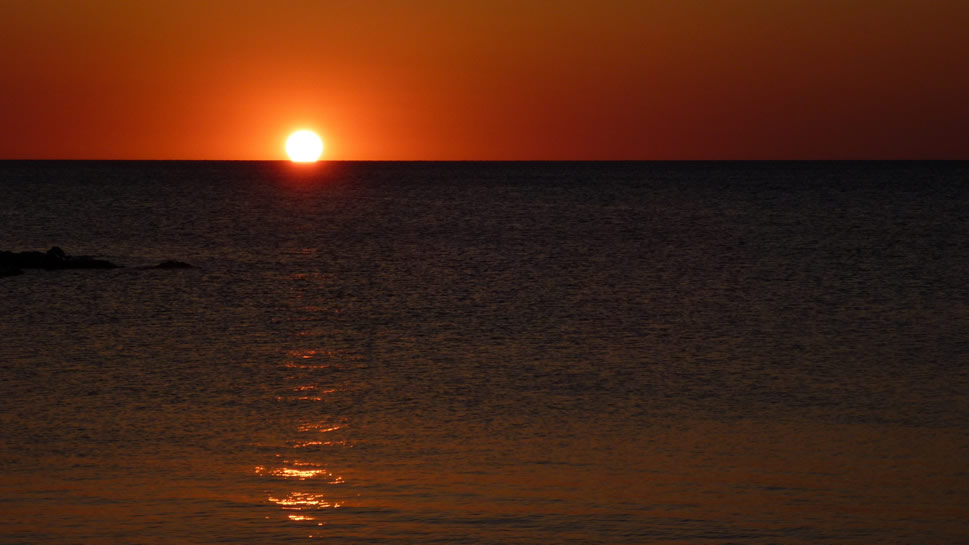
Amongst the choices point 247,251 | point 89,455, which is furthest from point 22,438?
point 247,251

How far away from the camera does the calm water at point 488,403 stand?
46.3 feet

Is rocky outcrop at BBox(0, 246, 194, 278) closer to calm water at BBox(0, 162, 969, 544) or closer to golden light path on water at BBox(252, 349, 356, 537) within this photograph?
calm water at BBox(0, 162, 969, 544)

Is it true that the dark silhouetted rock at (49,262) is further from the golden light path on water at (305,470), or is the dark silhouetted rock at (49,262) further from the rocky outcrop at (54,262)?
the golden light path on water at (305,470)

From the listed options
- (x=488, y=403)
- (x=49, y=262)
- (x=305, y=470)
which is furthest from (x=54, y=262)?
(x=305, y=470)

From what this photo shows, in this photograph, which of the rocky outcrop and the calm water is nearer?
the calm water

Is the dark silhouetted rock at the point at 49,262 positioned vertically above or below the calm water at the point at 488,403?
above

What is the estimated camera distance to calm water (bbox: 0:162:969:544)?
1412 centimetres

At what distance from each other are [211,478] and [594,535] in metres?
5.42

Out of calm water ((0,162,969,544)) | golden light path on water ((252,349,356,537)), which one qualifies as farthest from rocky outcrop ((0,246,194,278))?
golden light path on water ((252,349,356,537))

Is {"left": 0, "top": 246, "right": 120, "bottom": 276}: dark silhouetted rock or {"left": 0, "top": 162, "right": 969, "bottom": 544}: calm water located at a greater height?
{"left": 0, "top": 246, "right": 120, "bottom": 276}: dark silhouetted rock

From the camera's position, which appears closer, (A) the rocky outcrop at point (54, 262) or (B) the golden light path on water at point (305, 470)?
(B) the golden light path on water at point (305, 470)

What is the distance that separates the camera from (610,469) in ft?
53.7

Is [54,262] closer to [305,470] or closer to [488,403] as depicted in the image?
[488,403]

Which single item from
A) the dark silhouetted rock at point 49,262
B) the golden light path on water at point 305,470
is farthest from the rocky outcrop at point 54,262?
the golden light path on water at point 305,470
